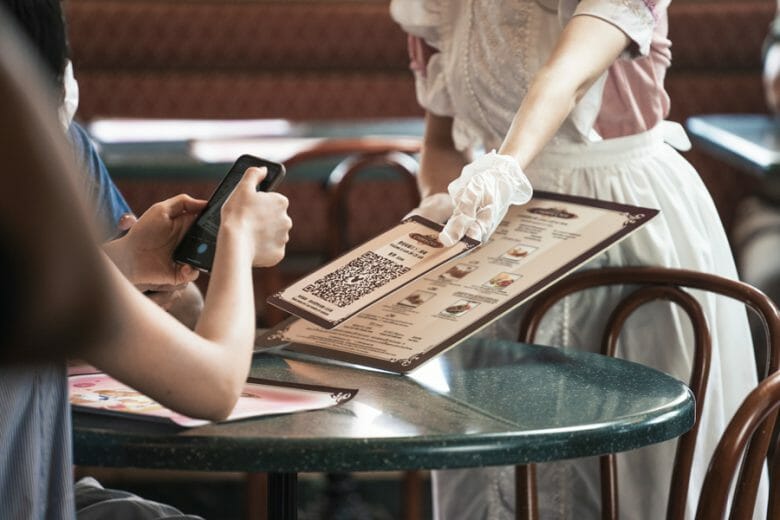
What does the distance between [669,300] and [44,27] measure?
3.02 feet

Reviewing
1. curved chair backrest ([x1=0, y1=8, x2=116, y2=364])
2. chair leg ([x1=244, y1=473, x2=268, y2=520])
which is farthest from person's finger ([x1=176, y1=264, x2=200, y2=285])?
chair leg ([x1=244, y1=473, x2=268, y2=520])

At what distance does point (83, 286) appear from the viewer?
62cm

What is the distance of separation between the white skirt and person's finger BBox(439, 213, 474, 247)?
411 millimetres

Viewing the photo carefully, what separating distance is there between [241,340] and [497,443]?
24 cm

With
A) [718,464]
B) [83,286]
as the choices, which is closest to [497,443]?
[718,464]

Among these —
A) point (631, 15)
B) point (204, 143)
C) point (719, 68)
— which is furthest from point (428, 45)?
point (719, 68)

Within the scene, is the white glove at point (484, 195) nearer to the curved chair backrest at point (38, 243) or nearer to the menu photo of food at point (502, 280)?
the menu photo of food at point (502, 280)

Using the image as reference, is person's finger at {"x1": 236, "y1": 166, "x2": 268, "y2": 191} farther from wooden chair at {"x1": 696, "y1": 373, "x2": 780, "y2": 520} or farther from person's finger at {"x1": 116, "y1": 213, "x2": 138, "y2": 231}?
wooden chair at {"x1": 696, "y1": 373, "x2": 780, "y2": 520}

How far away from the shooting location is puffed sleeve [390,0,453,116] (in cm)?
180

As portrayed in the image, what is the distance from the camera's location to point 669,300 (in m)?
1.64

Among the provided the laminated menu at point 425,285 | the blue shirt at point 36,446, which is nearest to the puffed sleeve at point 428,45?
the laminated menu at point 425,285

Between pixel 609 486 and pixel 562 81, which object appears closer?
pixel 562 81

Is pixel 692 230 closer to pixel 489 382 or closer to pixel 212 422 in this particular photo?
pixel 489 382

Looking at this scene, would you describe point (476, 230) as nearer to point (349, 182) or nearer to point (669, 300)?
point (669, 300)
